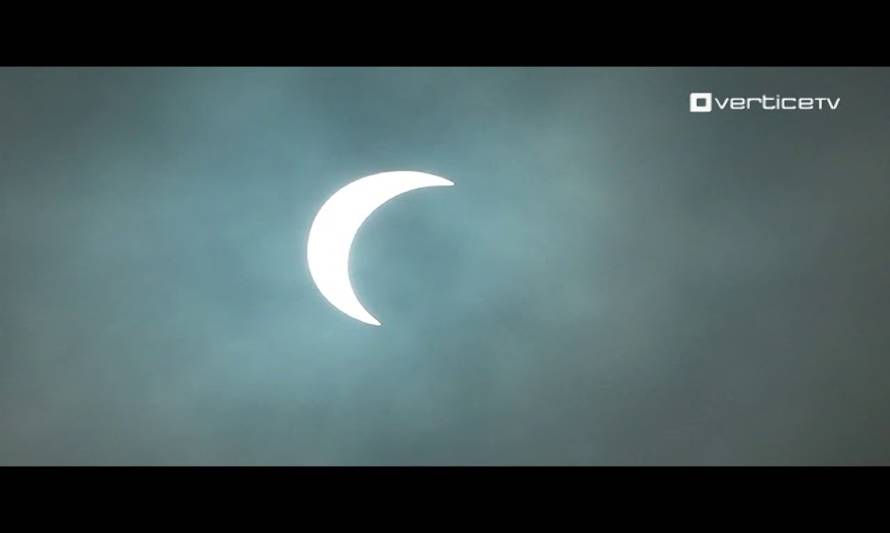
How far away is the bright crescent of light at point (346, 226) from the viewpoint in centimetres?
320

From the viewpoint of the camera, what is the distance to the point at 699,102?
126 inches

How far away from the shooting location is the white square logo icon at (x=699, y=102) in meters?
3.20

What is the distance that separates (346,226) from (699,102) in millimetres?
1575

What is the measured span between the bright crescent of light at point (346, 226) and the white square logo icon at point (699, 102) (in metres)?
1.07

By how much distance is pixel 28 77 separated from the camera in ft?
10.7

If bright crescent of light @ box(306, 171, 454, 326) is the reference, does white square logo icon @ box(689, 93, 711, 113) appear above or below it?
above

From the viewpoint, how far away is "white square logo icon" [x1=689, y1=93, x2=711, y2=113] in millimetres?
3199

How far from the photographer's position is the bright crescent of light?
10.5 feet

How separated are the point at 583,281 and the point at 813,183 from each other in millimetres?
1049

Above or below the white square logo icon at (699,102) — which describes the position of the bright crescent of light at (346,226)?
below

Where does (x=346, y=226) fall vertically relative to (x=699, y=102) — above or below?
below

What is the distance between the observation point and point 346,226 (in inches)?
126

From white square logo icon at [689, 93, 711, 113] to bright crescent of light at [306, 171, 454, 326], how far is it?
1071mm

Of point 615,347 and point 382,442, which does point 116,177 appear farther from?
point 615,347
